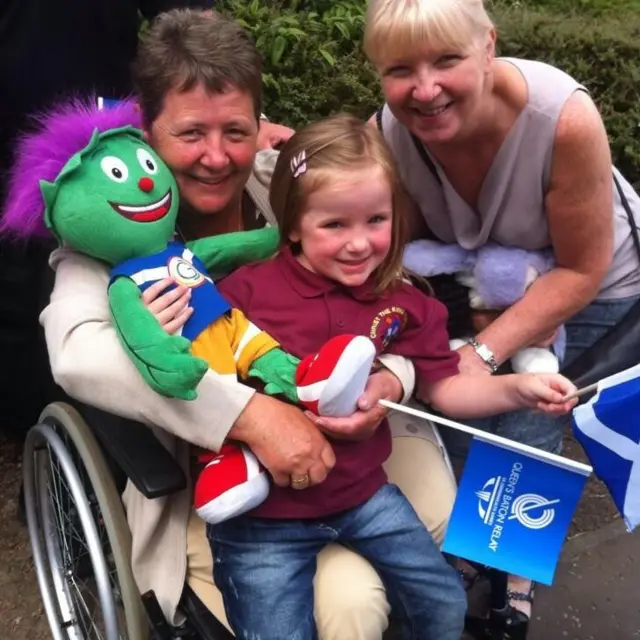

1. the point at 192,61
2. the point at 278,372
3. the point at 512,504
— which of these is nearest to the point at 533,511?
the point at 512,504

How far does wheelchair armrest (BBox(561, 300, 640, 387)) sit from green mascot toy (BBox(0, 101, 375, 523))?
2.98 ft

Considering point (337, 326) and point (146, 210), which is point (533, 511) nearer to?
point (337, 326)

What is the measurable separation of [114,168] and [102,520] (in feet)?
3.17

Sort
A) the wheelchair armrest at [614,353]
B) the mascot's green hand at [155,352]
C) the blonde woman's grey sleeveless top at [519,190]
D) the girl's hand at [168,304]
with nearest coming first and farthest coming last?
the mascot's green hand at [155,352]
the girl's hand at [168,304]
the blonde woman's grey sleeveless top at [519,190]
the wheelchair armrest at [614,353]

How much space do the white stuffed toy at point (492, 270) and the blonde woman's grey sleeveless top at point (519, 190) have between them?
0.04 meters

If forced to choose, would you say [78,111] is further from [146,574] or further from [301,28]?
[301,28]

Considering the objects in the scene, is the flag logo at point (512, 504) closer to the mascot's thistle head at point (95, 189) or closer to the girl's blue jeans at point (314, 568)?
the girl's blue jeans at point (314, 568)

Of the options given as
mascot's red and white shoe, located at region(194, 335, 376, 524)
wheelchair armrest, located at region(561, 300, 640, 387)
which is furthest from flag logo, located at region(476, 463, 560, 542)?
wheelchair armrest, located at region(561, 300, 640, 387)

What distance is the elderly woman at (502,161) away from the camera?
2.16 m

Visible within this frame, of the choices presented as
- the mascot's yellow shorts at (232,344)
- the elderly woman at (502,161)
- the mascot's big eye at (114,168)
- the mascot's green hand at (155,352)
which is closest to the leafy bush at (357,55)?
the elderly woman at (502,161)

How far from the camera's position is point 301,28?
4102 mm

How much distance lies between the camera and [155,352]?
5.95ft

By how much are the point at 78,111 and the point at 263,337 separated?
0.70 m

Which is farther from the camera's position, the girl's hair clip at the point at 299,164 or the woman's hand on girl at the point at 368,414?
the girl's hair clip at the point at 299,164
